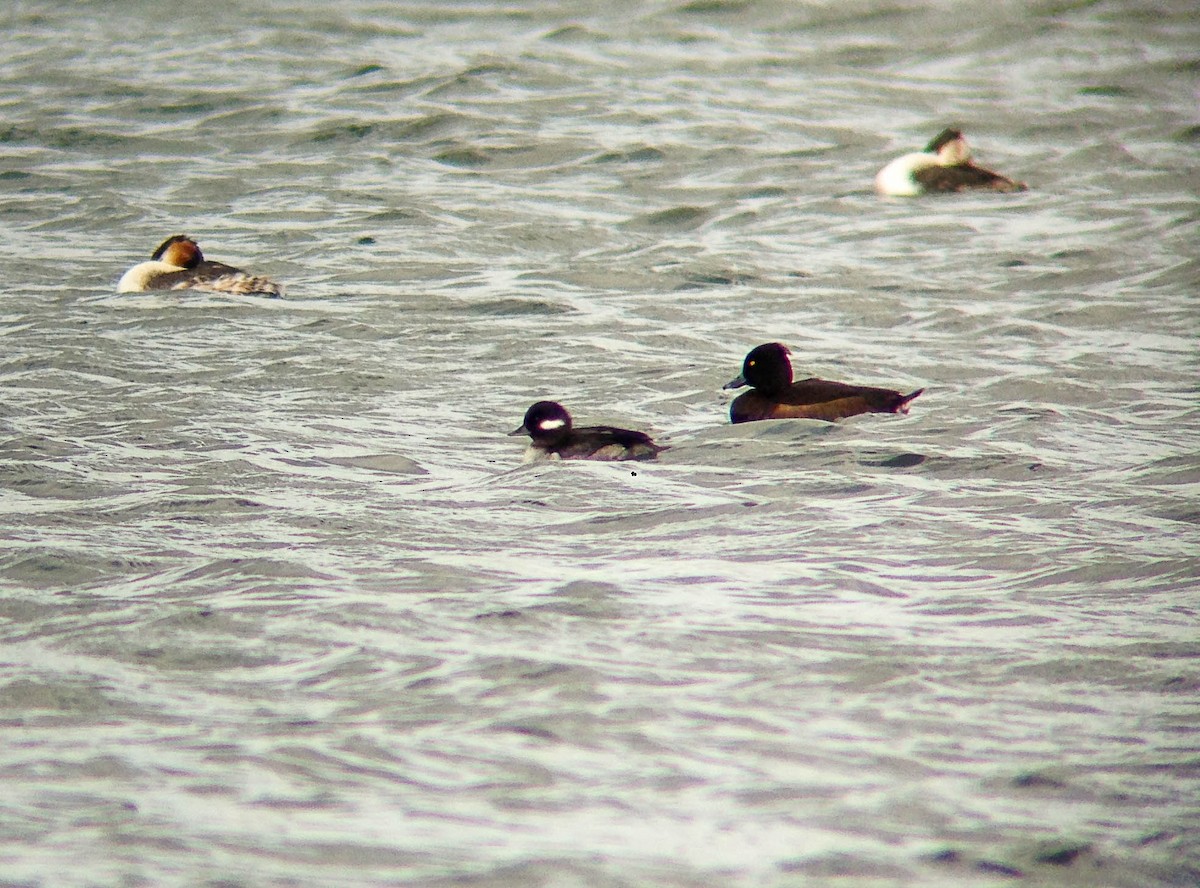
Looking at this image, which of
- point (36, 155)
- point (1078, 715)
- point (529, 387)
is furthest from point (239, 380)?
point (36, 155)

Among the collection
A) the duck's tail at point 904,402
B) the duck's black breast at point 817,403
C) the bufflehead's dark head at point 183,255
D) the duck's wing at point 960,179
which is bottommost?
the duck's tail at point 904,402

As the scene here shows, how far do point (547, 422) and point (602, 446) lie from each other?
280mm

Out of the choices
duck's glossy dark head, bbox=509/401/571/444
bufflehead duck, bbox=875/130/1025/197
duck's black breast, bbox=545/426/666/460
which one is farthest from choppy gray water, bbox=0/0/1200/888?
bufflehead duck, bbox=875/130/1025/197

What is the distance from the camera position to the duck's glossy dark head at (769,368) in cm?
926

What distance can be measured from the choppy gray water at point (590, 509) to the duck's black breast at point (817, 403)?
5.2 inches

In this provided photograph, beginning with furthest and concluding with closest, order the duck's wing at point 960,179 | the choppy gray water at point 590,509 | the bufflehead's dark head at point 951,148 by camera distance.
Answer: the bufflehead's dark head at point 951,148 → the duck's wing at point 960,179 → the choppy gray water at point 590,509

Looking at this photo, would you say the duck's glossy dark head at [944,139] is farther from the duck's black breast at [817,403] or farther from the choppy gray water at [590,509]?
the duck's black breast at [817,403]

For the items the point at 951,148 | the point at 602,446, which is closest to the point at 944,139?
the point at 951,148

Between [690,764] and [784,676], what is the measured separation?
806 millimetres

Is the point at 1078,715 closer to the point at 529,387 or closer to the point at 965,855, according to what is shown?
the point at 965,855

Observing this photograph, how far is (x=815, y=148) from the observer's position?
56.6 feet

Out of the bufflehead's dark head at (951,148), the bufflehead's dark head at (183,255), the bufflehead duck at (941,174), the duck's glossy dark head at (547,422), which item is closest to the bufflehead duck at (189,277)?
the bufflehead's dark head at (183,255)

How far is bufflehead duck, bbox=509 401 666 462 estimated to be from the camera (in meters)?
8.36

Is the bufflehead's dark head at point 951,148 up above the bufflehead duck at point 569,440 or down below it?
above
